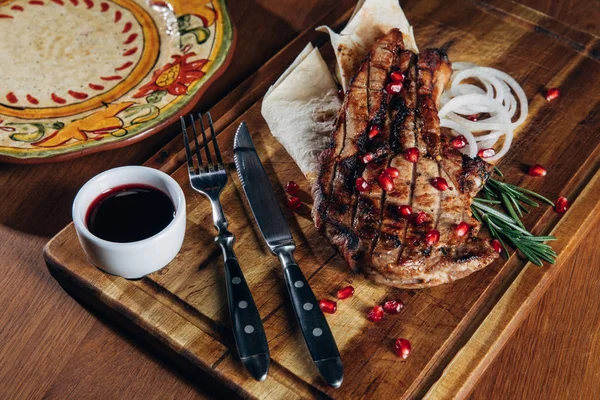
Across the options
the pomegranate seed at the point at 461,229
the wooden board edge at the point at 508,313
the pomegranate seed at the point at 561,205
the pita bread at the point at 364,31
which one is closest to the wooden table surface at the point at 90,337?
the wooden board edge at the point at 508,313

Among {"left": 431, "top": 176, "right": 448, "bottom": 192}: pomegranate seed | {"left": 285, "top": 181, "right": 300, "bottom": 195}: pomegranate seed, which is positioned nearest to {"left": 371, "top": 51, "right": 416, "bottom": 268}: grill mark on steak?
{"left": 431, "top": 176, "right": 448, "bottom": 192}: pomegranate seed

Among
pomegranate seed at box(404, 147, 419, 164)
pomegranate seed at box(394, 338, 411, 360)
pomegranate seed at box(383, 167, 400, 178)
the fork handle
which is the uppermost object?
pomegranate seed at box(404, 147, 419, 164)

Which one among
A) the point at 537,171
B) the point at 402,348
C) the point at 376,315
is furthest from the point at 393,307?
the point at 537,171

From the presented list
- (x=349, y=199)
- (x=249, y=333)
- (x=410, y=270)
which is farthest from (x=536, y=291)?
(x=249, y=333)

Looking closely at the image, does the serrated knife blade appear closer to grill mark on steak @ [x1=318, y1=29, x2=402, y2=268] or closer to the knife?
the knife

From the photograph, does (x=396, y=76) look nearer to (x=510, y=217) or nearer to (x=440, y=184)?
(x=440, y=184)
